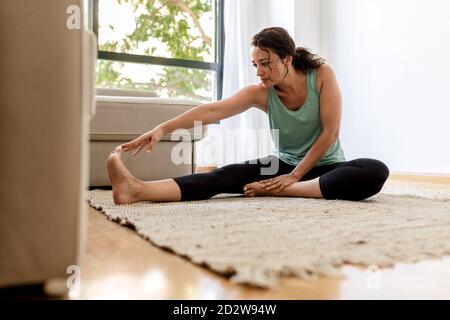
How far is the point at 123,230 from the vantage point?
1.01 metres

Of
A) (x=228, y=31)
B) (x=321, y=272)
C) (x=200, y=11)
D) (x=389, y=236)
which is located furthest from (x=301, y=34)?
(x=321, y=272)

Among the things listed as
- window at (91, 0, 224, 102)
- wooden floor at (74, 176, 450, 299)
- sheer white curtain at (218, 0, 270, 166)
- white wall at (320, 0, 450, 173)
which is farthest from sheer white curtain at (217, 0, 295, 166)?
wooden floor at (74, 176, 450, 299)

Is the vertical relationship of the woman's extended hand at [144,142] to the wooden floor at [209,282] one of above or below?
above

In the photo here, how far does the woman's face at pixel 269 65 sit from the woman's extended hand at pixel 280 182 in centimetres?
36

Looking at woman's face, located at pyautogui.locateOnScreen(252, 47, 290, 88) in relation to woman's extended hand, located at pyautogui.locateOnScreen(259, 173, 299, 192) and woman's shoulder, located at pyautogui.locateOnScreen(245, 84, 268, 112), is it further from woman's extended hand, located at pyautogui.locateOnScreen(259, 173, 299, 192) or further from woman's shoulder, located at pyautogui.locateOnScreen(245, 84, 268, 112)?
woman's extended hand, located at pyautogui.locateOnScreen(259, 173, 299, 192)

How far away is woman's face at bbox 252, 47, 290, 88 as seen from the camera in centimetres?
167

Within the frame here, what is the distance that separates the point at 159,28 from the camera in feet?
11.8

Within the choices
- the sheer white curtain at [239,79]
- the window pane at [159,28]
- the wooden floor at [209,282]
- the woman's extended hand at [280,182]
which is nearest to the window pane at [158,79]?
the window pane at [159,28]

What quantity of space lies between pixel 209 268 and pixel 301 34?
315 cm

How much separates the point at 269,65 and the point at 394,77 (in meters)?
1.62

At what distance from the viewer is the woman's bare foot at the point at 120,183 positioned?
4.62 feet

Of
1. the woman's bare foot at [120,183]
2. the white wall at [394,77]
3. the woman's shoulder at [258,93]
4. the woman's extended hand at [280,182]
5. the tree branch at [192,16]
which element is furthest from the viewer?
the tree branch at [192,16]

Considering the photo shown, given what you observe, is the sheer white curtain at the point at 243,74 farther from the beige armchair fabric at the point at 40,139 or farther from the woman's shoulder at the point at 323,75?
the beige armchair fabric at the point at 40,139

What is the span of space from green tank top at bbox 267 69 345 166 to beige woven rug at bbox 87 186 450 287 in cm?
31
